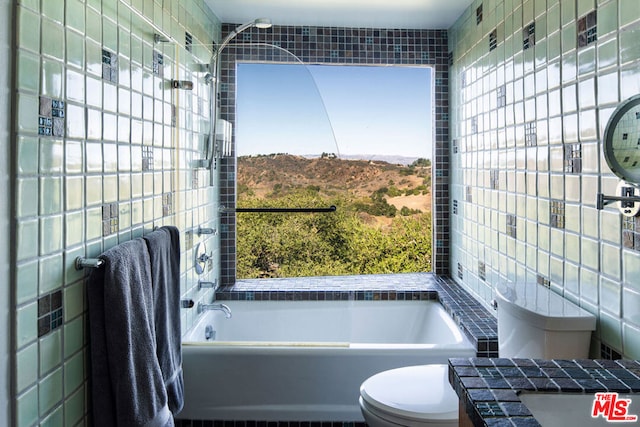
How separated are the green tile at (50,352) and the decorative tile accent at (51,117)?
59cm

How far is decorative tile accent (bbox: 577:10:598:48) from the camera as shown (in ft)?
5.95

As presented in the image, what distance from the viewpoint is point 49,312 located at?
4.95ft

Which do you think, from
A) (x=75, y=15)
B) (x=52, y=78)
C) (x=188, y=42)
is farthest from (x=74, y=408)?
(x=188, y=42)

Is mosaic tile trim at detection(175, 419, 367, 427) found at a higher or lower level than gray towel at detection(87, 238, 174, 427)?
lower

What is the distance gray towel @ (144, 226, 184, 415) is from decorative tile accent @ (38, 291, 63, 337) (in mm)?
500

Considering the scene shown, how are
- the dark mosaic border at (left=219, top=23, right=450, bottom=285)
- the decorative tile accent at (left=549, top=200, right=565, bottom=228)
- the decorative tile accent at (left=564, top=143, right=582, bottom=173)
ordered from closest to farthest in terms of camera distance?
1. the decorative tile accent at (left=564, top=143, right=582, bottom=173)
2. the decorative tile accent at (left=549, top=200, right=565, bottom=228)
3. the dark mosaic border at (left=219, top=23, right=450, bottom=285)

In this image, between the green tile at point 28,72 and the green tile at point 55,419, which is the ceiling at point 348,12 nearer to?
the green tile at point 28,72

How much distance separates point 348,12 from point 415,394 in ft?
8.01

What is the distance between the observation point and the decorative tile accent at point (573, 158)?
1.94m

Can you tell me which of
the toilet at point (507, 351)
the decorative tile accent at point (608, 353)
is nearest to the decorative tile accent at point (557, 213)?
the toilet at point (507, 351)

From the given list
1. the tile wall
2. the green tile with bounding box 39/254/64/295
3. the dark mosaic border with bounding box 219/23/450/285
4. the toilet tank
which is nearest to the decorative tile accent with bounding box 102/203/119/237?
the tile wall

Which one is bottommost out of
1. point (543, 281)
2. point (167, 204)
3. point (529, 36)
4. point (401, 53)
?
point (543, 281)

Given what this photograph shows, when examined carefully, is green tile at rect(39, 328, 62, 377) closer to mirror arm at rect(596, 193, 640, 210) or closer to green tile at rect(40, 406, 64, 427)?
green tile at rect(40, 406, 64, 427)

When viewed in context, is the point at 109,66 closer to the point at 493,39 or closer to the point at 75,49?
the point at 75,49
